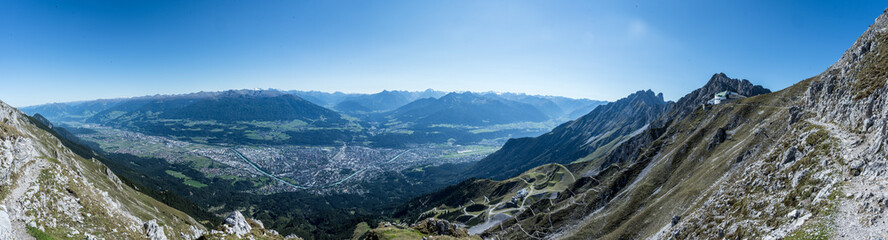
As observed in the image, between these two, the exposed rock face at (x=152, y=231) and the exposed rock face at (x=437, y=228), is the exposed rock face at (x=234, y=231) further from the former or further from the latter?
the exposed rock face at (x=437, y=228)

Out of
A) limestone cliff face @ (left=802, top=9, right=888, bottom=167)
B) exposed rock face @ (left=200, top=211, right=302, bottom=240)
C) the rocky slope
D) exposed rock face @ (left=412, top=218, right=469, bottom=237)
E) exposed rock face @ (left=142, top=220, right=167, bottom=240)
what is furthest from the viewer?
exposed rock face @ (left=412, top=218, right=469, bottom=237)

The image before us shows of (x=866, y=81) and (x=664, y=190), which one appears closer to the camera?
(x=866, y=81)

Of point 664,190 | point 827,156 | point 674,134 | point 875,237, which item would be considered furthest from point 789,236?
point 674,134

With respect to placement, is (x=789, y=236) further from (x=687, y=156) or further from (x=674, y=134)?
(x=674, y=134)

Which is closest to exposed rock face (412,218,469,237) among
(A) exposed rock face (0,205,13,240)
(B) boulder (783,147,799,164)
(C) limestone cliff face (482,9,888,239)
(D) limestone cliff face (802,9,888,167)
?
(C) limestone cliff face (482,9,888,239)

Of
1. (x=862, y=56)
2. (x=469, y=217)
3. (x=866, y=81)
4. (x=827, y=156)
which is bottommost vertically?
(x=469, y=217)

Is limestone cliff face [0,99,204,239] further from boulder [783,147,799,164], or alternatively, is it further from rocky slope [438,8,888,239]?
boulder [783,147,799,164]

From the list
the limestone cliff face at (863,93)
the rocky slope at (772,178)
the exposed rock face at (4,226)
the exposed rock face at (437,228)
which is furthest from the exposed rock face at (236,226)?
the limestone cliff face at (863,93)

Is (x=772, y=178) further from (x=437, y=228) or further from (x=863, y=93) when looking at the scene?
(x=437, y=228)

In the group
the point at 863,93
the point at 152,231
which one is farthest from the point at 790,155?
the point at 152,231

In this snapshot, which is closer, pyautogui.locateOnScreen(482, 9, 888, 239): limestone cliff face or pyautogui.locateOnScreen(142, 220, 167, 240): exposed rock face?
pyautogui.locateOnScreen(482, 9, 888, 239): limestone cliff face

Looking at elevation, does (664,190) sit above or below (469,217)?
above
